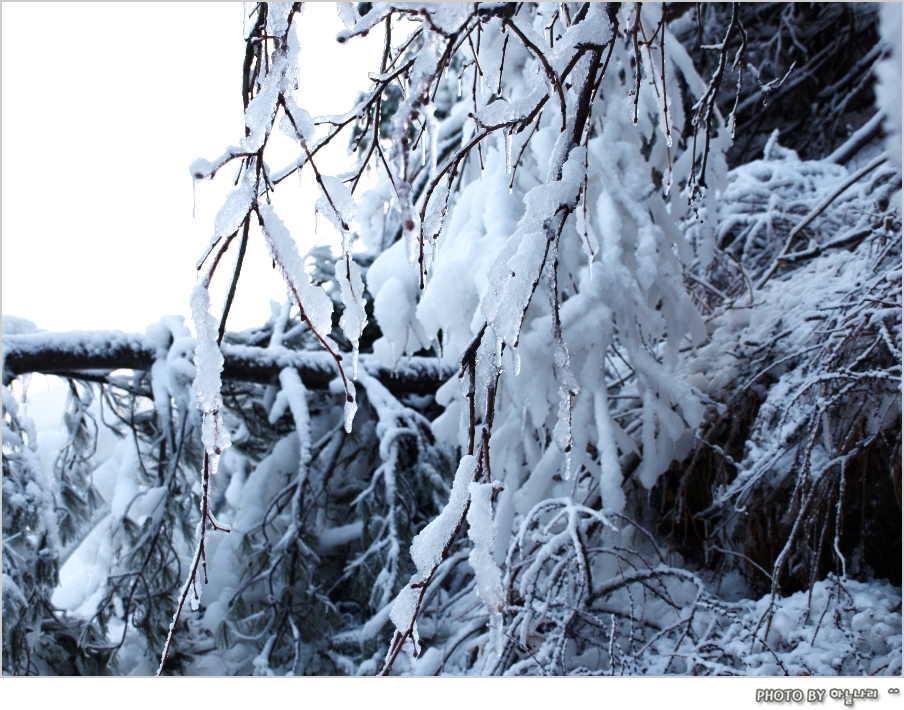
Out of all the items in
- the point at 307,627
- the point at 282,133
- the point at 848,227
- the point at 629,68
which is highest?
the point at 629,68

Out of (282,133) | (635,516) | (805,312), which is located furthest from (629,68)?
(282,133)

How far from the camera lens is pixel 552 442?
1276 millimetres

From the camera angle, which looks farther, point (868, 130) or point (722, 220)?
point (722, 220)

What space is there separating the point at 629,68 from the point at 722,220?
90 cm

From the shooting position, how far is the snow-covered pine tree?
104 centimetres

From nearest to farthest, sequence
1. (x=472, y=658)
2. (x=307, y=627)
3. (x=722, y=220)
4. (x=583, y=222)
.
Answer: (x=583, y=222), (x=472, y=658), (x=307, y=627), (x=722, y=220)

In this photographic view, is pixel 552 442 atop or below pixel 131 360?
below

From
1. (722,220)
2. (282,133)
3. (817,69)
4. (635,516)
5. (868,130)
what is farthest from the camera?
(817,69)

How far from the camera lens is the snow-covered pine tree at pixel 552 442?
3.42ft

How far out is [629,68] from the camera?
1350 mm

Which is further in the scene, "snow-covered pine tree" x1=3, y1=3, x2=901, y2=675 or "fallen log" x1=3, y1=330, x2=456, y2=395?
"fallen log" x1=3, y1=330, x2=456, y2=395

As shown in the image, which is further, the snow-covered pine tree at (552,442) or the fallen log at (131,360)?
the fallen log at (131,360)

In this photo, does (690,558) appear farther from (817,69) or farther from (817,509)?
(817,69)

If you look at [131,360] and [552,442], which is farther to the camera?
[131,360]
